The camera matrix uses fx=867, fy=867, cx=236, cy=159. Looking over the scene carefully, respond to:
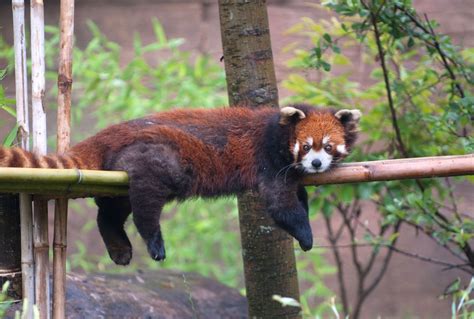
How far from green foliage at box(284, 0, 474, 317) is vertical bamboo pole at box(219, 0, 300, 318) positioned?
1.22ft

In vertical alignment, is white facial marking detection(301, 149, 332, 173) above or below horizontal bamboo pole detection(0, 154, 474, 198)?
above

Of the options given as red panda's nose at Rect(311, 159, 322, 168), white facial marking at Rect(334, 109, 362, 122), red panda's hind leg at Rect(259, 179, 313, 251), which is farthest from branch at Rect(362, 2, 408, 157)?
red panda's hind leg at Rect(259, 179, 313, 251)

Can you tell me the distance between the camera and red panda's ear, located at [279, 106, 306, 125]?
3.88 meters

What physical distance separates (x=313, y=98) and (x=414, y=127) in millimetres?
624

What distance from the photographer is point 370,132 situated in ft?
16.6

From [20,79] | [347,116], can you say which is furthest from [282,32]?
[20,79]

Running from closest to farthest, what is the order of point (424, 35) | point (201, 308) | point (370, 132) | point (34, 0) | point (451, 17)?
point (34, 0)
point (424, 35)
point (201, 308)
point (370, 132)
point (451, 17)

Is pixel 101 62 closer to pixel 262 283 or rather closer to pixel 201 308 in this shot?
pixel 201 308

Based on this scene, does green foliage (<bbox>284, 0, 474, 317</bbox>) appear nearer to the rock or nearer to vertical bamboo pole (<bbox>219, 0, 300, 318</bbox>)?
vertical bamboo pole (<bbox>219, 0, 300, 318</bbox>)

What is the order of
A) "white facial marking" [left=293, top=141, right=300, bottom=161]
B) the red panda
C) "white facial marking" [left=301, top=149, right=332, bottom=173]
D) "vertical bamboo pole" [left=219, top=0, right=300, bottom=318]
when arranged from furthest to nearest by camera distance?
"vertical bamboo pole" [left=219, top=0, right=300, bottom=318], "white facial marking" [left=293, top=141, right=300, bottom=161], "white facial marking" [left=301, top=149, right=332, bottom=173], the red panda

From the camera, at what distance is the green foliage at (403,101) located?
438 cm

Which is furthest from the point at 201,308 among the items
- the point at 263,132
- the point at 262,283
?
the point at 263,132

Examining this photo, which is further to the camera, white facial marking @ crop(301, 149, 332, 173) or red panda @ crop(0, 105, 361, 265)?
white facial marking @ crop(301, 149, 332, 173)

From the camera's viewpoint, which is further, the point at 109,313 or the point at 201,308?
the point at 201,308
